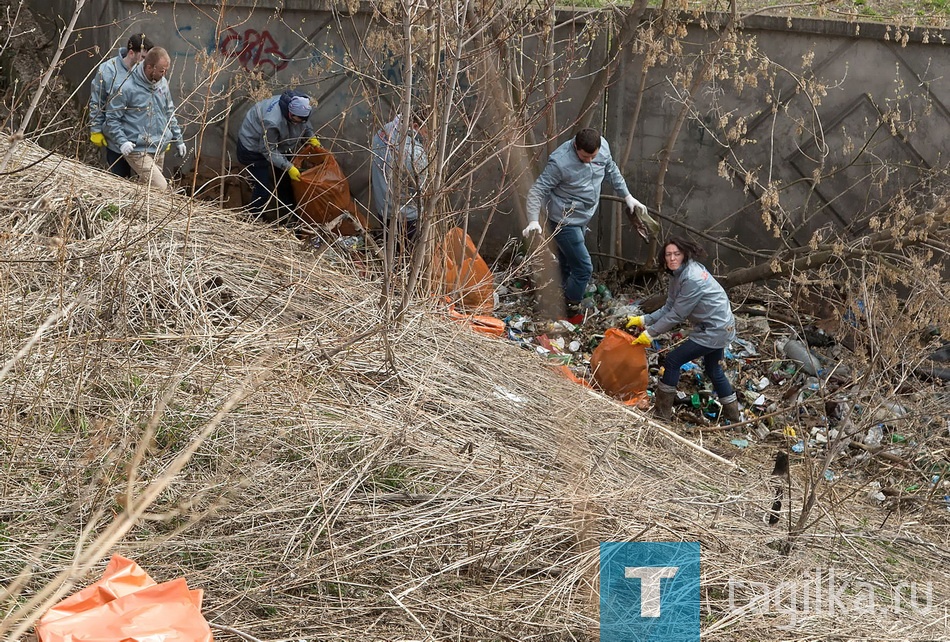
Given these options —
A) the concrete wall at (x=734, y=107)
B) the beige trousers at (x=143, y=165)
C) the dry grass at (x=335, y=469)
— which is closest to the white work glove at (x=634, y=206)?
the concrete wall at (x=734, y=107)

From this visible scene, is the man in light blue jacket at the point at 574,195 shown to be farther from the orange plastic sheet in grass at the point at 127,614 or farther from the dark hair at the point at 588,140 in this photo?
the orange plastic sheet in grass at the point at 127,614

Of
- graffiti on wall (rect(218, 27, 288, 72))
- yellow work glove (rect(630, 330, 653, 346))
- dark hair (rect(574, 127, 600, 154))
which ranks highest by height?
graffiti on wall (rect(218, 27, 288, 72))

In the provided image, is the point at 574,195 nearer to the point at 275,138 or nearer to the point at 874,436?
the point at 275,138

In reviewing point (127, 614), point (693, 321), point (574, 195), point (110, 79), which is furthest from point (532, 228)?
point (127, 614)

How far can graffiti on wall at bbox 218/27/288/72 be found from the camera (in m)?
8.21

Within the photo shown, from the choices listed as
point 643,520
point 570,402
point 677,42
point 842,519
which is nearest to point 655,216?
point 677,42

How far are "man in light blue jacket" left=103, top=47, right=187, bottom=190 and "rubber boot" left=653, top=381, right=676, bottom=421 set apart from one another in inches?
144

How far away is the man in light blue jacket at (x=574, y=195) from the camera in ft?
23.0

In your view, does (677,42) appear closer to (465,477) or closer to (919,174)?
(919,174)

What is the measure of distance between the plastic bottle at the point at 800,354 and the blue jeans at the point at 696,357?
2.25ft

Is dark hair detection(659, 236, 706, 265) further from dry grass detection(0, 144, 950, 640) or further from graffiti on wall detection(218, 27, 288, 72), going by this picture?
graffiti on wall detection(218, 27, 288, 72)

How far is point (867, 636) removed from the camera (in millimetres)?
3615

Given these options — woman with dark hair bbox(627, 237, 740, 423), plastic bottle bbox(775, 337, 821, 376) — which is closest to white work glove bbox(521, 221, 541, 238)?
woman with dark hair bbox(627, 237, 740, 423)

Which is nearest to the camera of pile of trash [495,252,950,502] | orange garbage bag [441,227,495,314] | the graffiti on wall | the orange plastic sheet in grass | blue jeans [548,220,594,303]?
the orange plastic sheet in grass
